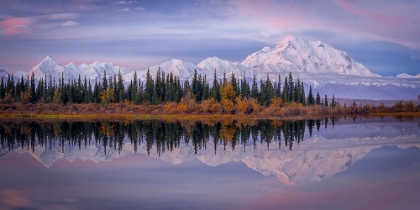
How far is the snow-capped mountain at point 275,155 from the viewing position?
930 inches

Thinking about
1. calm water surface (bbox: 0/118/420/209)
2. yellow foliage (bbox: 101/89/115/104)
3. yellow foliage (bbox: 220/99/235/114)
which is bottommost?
calm water surface (bbox: 0/118/420/209)

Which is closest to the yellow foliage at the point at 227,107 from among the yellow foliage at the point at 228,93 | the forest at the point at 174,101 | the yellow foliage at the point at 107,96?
the forest at the point at 174,101

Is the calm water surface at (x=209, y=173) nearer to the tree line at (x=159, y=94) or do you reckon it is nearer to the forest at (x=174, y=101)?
the forest at (x=174, y=101)

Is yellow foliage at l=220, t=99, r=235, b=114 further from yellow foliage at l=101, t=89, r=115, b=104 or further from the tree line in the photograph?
yellow foliage at l=101, t=89, r=115, b=104

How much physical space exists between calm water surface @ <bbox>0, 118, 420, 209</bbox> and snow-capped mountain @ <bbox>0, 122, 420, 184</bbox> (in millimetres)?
55

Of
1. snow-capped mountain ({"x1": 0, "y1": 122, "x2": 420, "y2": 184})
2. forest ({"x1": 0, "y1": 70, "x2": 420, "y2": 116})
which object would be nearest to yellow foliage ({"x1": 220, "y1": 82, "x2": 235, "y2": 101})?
forest ({"x1": 0, "y1": 70, "x2": 420, "y2": 116})

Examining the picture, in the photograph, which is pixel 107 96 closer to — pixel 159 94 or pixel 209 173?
pixel 159 94

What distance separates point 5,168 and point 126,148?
29.6ft

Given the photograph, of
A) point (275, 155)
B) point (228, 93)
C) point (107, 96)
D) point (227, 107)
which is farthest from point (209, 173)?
point (107, 96)

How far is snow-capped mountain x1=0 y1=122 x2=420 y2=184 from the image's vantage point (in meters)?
23.6

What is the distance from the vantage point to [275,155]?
2845 centimetres

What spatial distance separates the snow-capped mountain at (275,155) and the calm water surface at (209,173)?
55mm

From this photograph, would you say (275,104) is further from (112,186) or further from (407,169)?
(112,186)

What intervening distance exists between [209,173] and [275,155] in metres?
6.97
